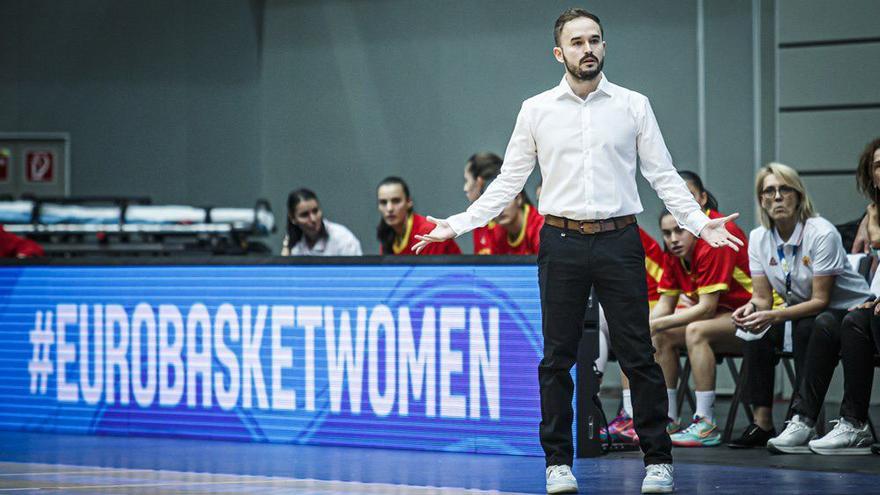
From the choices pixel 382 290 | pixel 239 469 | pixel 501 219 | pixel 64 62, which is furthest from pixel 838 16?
pixel 64 62

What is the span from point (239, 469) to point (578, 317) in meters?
1.69

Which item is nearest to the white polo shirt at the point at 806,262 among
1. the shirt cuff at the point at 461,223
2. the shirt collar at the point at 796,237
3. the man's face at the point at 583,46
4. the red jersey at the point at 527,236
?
the shirt collar at the point at 796,237

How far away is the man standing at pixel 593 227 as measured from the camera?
4.23 metres

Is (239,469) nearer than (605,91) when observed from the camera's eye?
No

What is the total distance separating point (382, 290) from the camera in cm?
569

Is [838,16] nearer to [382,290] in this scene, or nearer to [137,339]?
[382,290]

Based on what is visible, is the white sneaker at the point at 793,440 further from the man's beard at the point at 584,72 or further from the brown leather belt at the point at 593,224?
the man's beard at the point at 584,72

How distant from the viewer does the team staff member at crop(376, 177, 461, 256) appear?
7043mm

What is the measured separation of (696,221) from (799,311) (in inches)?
67.6

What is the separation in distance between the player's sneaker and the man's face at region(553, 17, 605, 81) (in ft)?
7.51

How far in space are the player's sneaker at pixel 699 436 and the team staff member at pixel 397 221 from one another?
179 cm

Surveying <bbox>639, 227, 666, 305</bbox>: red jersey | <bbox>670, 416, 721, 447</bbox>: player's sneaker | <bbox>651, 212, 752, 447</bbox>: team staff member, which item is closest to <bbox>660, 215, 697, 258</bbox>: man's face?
<bbox>651, 212, 752, 447</bbox>: team staff member

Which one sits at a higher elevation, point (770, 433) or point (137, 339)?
point (137, 339)

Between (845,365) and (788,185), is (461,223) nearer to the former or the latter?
(788,185)
